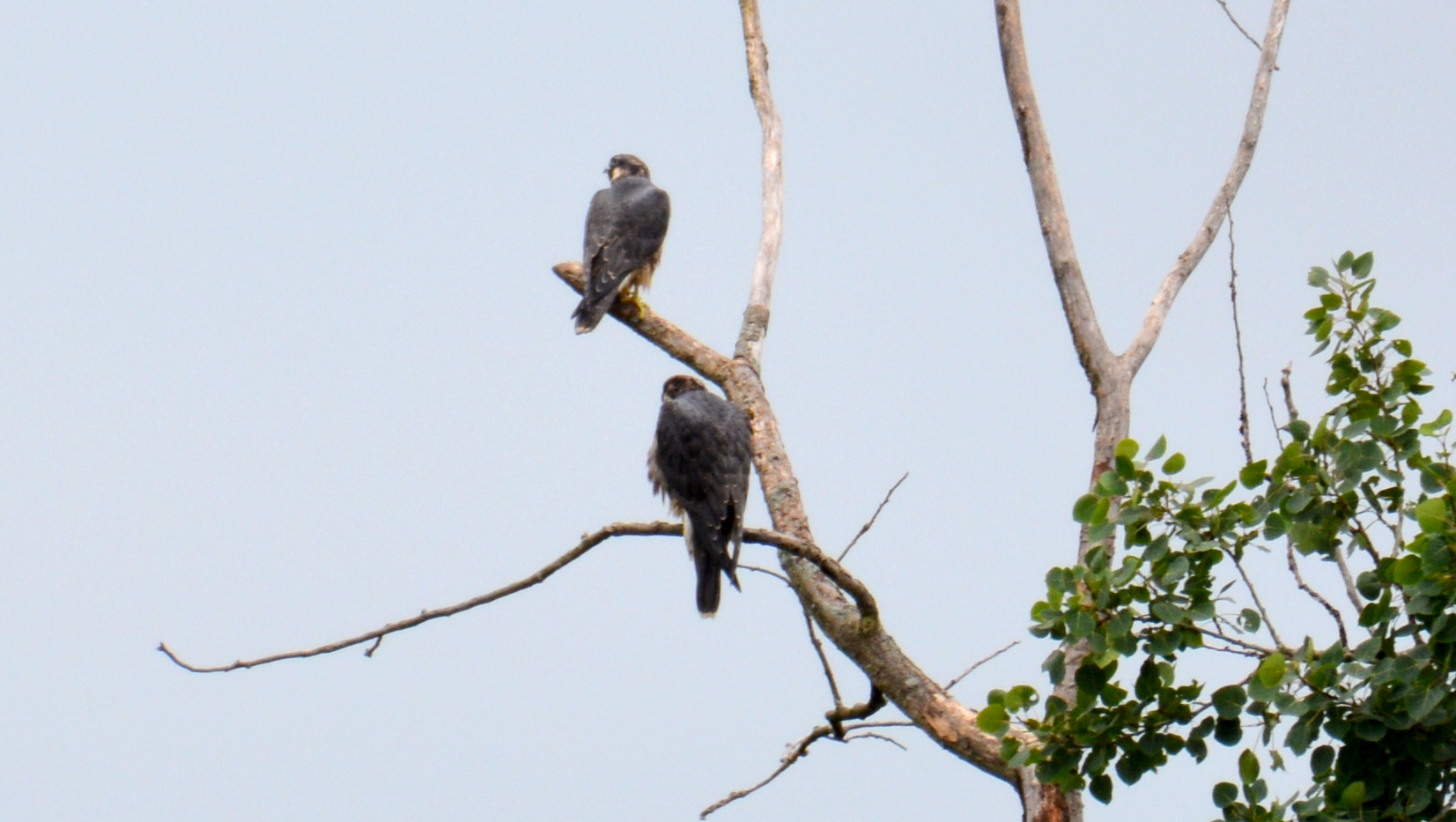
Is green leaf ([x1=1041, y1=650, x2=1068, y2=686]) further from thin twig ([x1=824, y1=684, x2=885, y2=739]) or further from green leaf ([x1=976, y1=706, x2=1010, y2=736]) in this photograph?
thin twig ([x1=824, y1=684, x2=885, y2=739])

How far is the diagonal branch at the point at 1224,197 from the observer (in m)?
4.72

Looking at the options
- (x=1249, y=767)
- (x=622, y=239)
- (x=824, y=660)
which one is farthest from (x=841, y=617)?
(x=622, y=239)

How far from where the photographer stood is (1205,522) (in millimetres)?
2746

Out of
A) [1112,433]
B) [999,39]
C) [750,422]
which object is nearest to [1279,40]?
[999,39]

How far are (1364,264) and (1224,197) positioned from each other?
6.98 ft

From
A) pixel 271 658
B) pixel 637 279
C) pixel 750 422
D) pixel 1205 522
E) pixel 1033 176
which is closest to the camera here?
pixel 1205 522

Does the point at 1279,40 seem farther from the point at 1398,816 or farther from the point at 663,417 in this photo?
the point at 1398,816

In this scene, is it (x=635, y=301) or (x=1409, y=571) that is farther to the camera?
(x=635, y=301)

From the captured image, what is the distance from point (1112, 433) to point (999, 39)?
57.5 inches

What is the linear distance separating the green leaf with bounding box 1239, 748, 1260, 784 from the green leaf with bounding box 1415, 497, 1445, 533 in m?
0.51

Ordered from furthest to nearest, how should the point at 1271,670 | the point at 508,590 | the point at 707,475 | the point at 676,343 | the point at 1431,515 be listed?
the point at 676,343 → the point at 707,475 → the point at 508,590 → the point at 1271,670 → the point at 1431,515

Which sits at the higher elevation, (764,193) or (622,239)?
(622,239)

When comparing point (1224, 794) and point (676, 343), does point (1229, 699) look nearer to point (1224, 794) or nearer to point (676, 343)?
point (1224, 794)

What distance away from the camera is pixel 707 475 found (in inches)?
191
